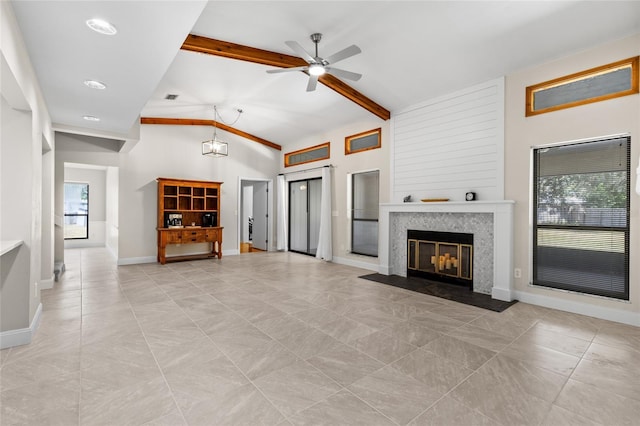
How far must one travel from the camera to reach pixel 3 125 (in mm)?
2939

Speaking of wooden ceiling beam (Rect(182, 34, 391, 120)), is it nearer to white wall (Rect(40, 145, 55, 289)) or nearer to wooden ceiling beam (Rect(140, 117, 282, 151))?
white wall (Rect(40, 145, 55, 289))

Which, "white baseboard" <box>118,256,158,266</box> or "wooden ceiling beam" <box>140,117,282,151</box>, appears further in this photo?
"wooden ceiling beam" <box>140,117,282,151</box>

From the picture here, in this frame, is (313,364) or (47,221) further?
(47,221)

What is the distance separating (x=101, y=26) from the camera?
223cm

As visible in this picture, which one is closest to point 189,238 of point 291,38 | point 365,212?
point 365,212

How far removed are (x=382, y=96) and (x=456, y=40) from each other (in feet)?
5.96

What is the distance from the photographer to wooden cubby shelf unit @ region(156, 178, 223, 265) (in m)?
7.17

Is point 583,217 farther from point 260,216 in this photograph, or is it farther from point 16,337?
point 260,216

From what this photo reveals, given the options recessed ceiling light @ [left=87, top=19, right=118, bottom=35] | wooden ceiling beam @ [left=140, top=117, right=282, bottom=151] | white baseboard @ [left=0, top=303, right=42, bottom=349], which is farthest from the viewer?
wooden ceiling beam @ [left=140, top=117, right=282, bottom=151]

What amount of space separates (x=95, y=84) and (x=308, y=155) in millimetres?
5571

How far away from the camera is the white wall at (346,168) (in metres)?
6.40

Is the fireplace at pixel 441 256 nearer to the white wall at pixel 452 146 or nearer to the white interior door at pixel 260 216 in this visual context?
the white wall at pixel 452 146

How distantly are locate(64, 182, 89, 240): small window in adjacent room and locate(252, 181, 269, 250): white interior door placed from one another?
5539mm

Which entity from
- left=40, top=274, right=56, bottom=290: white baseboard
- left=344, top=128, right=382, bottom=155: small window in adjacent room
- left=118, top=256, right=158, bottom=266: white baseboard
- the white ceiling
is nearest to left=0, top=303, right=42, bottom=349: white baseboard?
left=40, top=274, right=56, bottom=290: white baseboard
